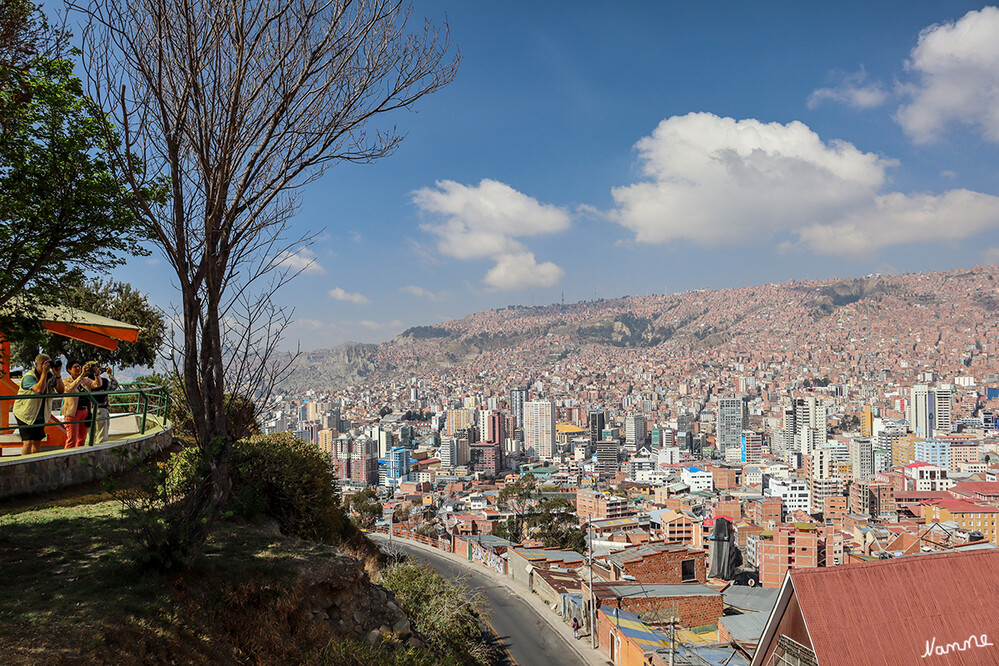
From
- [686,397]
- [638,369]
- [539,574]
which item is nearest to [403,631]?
[539,574]

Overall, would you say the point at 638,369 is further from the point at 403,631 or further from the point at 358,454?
the point at 403,631

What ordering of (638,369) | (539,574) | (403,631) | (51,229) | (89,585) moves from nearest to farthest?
(89,585) < (51,229) < (403,631) < (539,574) < (638,369)

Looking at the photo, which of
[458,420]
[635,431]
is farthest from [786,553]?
[458,420]

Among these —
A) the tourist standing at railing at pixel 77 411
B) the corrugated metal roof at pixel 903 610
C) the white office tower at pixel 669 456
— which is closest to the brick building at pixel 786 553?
the corrugated metal roof at pixel 903 610

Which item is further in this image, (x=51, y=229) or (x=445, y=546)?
(x=445, y=546)

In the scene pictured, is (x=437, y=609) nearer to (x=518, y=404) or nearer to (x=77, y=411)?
(x=77, y=411)
